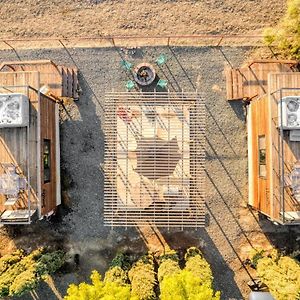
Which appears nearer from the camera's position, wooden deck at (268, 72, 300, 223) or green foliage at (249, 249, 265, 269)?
wooden deck at (268, 72, 300, 223)

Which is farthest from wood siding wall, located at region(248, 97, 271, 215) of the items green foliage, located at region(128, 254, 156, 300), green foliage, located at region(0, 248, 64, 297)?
green foliage, located at region(0, 248, 64, 297)

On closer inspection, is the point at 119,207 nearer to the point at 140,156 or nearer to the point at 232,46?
the point at 140,156

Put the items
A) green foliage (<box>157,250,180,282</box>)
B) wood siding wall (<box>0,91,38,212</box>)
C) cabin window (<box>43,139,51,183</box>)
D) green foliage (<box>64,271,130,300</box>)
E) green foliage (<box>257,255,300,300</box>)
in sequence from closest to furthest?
green foliage (<box>257,255,300,300</box>), green foliage (<box>64,271,130,300</box>), wood siding wall (<box>0,91,38,212</box>), green foliage (<box>157,250,180,282</box>), cabin window (<box>43,139,51,183</box>)

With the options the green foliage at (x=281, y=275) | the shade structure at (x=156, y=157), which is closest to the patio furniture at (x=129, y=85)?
the shade structure at (x=156, y=157)

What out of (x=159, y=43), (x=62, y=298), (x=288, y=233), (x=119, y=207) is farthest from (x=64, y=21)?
(x=288, y=233)

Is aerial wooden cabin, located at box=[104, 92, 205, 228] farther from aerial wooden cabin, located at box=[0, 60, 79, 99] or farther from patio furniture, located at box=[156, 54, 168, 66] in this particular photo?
aerial wooden cabin, located at box=[0, 60, 79, 99]

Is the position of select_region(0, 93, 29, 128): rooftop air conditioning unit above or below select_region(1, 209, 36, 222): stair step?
above

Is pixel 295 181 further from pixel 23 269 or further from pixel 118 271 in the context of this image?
pixel 23 269

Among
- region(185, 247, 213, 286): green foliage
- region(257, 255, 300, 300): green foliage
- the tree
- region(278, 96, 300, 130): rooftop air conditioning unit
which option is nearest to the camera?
region(278, 96, 300, 130): rooftop air conditioning unit
